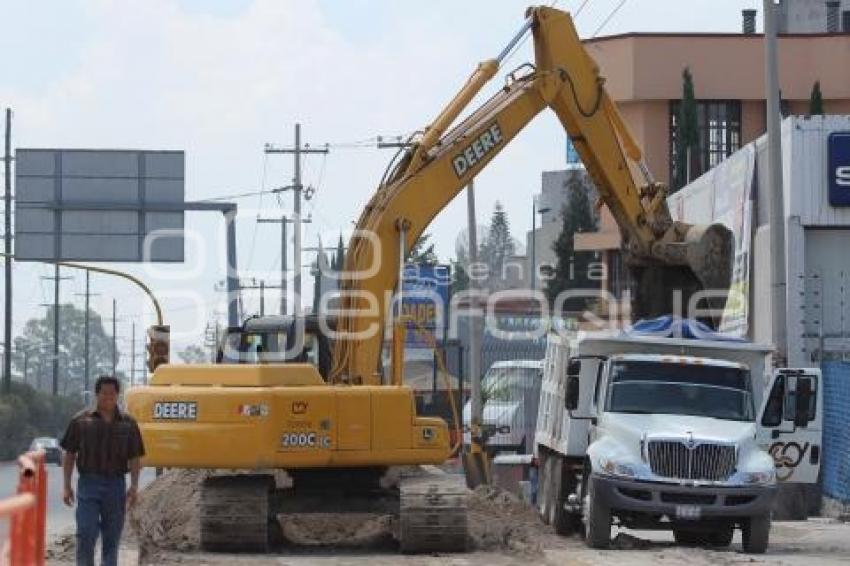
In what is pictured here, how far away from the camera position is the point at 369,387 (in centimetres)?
2252

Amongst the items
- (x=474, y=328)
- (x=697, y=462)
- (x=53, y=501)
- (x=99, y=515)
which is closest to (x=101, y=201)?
(x=53, y=501)

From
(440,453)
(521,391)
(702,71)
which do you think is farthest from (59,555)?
(702,71)

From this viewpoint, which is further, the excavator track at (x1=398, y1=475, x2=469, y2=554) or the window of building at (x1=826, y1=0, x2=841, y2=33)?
the window of building at (x1=826, y1=0, x2=841, y2=33)

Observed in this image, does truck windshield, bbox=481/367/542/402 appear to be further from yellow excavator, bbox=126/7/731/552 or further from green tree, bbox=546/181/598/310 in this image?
yellow excavator, bbox=126/7/731/552

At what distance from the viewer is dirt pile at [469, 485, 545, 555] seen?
24125mm

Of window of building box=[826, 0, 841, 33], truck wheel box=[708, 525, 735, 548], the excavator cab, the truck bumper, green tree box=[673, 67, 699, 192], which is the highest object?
window of building box=[826, 0, 841, 33]

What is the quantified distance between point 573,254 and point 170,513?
219 ft

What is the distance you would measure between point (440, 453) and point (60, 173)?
23.5 meters

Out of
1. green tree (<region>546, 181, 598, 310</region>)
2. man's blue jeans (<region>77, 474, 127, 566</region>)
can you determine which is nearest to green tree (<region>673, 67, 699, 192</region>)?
green tree (<region>546, 181, 598, 310</region>)

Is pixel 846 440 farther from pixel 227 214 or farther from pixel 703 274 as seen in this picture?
pixel 227 214

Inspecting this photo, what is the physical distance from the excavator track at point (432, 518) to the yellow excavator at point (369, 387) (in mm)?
16

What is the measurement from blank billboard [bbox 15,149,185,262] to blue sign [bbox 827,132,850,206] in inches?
573

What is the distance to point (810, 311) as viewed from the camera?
121 feet

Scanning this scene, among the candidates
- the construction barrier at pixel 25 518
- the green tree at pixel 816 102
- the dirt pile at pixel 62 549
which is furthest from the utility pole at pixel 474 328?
the construction barrier at pixel 25 518
